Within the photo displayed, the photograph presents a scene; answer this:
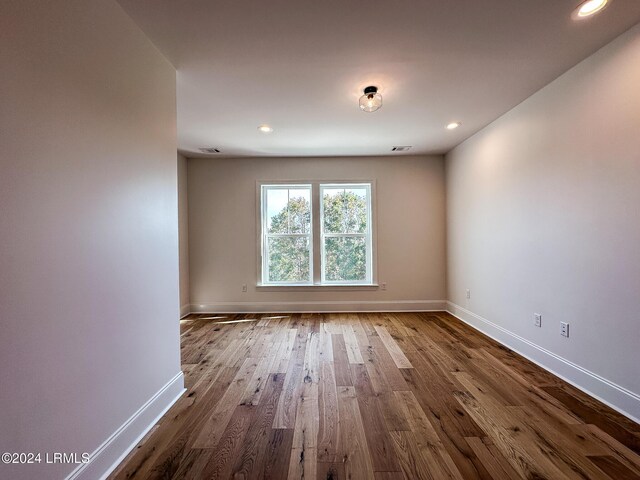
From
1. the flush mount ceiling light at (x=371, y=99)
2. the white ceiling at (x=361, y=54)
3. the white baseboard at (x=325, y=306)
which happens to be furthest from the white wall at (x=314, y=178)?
the flush mount ceiling light at (x=371, y=99)

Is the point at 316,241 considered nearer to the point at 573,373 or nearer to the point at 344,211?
the point at 344,211

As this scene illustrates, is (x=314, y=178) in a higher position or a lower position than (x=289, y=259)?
higher

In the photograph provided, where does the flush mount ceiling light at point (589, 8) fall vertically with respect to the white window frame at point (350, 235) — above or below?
above

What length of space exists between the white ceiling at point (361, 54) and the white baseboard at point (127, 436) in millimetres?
2332

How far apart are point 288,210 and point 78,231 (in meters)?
3.43

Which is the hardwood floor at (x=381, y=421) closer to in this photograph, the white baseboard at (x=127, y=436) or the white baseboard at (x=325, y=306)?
the white baseboard at (x=127, y=436)

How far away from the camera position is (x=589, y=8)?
162 centimetres

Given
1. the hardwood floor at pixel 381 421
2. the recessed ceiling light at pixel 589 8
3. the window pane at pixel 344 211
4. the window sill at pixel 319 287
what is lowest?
the hardwood floor at pixel 381 421

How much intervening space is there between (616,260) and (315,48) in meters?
2.50

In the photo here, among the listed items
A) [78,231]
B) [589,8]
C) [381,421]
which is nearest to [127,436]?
[78,231]

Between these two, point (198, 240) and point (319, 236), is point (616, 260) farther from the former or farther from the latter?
point (198, 240)

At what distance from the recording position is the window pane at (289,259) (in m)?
4.64

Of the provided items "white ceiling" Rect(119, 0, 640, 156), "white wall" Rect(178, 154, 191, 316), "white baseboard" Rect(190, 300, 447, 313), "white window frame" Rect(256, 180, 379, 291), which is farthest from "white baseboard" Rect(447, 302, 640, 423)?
"white wall" Rect(178, 154, 191, 316)

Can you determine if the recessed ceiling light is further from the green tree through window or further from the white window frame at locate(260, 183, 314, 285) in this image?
the green tree through window
